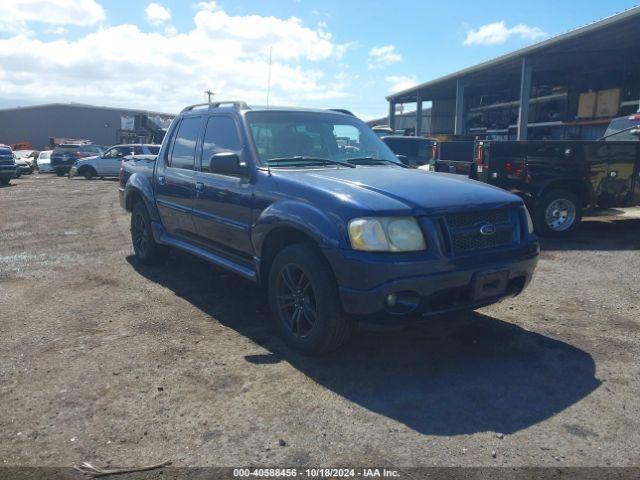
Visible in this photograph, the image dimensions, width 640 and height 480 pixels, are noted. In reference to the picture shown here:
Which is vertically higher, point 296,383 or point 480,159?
point 480,159

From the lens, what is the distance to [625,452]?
2.81m

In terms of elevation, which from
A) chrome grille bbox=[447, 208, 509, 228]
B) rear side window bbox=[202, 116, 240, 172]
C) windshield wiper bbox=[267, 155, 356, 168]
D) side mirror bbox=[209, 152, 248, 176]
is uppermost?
rear side window bbox=[202, 116, 240, 172]

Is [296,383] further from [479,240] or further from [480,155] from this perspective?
[480,155]

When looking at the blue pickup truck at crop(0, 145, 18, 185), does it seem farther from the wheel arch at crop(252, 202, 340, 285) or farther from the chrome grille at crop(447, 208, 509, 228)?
the chrome grille at crop(447, 208, 509, 228)

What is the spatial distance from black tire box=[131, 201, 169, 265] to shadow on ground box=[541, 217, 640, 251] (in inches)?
217

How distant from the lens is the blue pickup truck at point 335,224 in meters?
3.49

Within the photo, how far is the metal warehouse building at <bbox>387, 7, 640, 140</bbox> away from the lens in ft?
58.2

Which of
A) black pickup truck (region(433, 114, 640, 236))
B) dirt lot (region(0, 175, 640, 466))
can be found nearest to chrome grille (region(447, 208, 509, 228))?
dirt lot (region(0, 175, 640, 466))

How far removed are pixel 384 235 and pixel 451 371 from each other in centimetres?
112

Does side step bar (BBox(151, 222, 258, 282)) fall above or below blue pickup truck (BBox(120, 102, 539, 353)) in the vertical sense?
below

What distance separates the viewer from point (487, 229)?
3807 mm

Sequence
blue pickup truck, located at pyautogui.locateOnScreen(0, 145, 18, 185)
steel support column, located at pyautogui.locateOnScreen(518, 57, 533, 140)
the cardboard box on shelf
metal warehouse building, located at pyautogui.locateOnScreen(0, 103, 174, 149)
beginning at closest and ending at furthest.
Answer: steel support column, located at pyautogui.locateOnScreen(518, 57, 533, 140) → blue pickup truck, located at pyautogui.locateOnScreen(0, 145, 18, 185) → the cardboard box on shelf → metal warehouse building, located at pyautogui.locateOnScreen(0, 103, 174, 149)

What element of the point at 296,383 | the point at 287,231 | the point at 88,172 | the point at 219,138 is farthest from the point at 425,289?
the point at 88,172

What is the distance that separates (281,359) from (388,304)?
1.02 m
